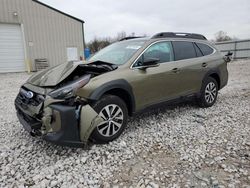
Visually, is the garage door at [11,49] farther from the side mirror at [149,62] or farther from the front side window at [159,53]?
the side mirror at [149,62]

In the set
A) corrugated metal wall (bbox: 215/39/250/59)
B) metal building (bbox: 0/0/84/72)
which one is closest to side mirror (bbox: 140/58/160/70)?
metal building (bbox: 0/0/84/72)

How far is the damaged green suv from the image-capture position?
8.75ft

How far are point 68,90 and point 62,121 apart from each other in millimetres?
417

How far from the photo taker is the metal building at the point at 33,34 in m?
13.8

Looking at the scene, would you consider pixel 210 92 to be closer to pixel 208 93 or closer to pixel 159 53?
pixel 208 93

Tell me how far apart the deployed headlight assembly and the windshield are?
2.92 ft

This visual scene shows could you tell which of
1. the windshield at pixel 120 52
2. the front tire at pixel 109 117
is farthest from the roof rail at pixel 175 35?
the front tire at pixel 109 117

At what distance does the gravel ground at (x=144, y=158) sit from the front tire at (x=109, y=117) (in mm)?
127

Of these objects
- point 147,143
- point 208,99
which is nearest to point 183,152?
point 147,143

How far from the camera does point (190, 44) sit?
4.55 m

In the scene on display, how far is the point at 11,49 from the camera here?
14094 mm

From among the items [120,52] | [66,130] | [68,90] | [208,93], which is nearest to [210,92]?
[208,93]

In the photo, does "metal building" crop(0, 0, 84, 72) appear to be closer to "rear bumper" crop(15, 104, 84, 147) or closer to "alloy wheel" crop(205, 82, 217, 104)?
"alloy wheel" crop(205, 82, 217, 104)

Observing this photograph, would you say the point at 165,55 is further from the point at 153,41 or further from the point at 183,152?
the point at 183,152
